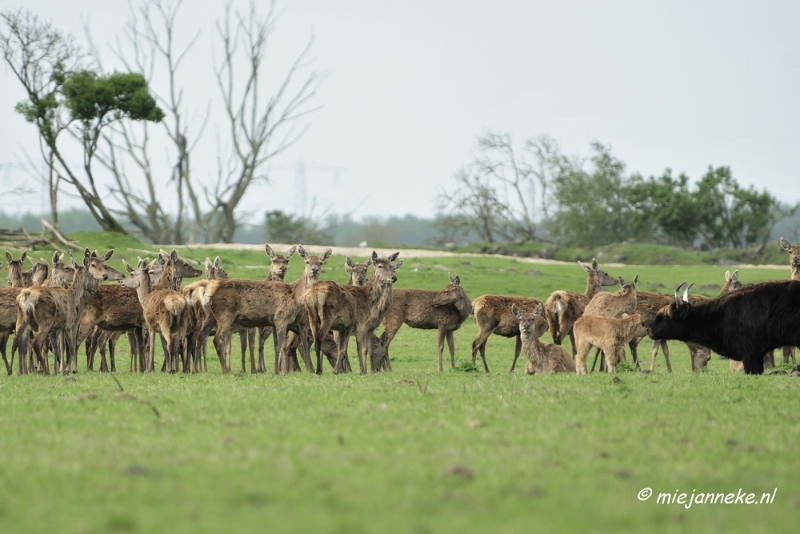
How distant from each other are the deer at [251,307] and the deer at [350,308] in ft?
1.26

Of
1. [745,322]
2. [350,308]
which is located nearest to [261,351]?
[350,308]

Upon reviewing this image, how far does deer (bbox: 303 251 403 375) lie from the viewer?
47.9 ft

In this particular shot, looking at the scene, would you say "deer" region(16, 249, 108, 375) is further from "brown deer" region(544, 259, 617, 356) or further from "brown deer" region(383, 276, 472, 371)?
"brown deer" region(544, 259, 617, 356)

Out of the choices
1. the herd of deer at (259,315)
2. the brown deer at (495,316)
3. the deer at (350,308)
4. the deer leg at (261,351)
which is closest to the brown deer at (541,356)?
the herd of deer at (259,315)

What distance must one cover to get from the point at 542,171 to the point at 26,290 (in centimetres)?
6299

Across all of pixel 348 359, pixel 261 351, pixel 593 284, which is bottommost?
pixel 348 359

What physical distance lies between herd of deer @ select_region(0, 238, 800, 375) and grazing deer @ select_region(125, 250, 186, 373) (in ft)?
0.07

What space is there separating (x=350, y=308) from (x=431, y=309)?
4.19 metres

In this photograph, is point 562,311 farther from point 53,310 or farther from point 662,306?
point 53,310

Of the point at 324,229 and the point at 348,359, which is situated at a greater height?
the point at 324,229

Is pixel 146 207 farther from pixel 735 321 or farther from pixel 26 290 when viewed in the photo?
pixel 735 321

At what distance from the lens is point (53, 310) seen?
14.6 metres

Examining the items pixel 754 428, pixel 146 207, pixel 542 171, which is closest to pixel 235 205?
pixel 146 207

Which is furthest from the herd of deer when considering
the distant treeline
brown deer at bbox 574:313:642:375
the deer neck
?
the distant treeline
